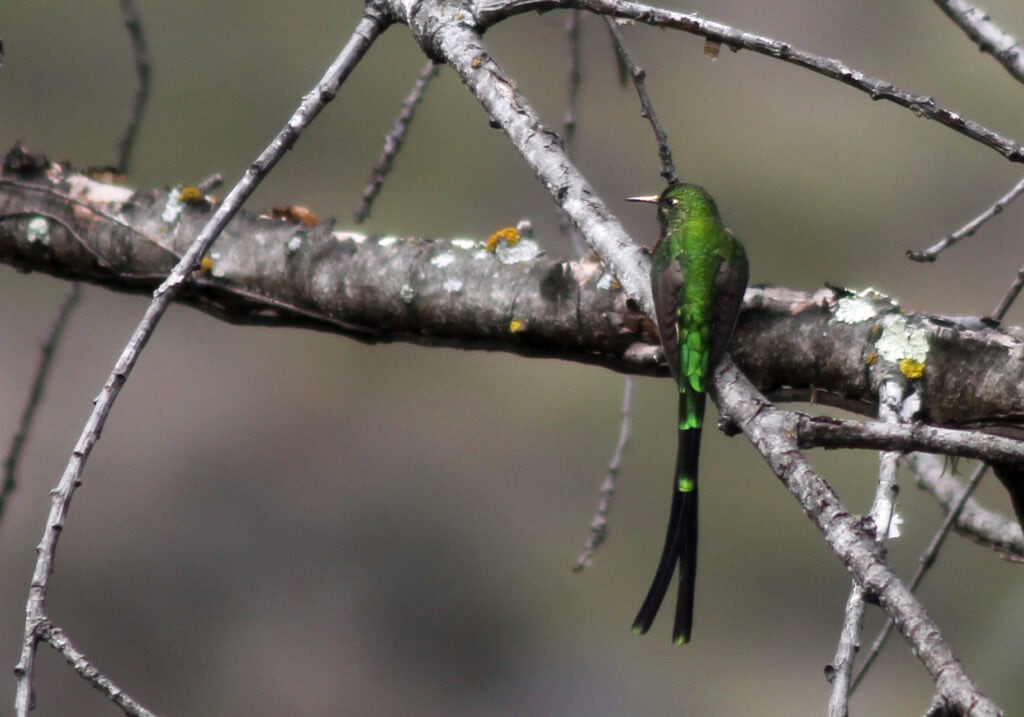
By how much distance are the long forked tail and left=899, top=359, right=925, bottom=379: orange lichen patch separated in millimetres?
355

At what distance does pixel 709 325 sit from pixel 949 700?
107cm

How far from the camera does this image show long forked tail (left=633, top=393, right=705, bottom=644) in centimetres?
166

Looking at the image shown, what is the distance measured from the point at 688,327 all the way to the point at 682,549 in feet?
1.23

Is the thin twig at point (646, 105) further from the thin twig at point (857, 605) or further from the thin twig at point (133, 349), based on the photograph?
the thin twig at point (857, 605)

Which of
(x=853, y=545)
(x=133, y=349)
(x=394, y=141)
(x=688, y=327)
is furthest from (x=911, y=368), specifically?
(x=133, y=349)

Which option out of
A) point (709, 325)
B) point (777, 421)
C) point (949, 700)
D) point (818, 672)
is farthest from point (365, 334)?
point (818, 672)

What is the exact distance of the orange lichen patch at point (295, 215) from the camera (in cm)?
252

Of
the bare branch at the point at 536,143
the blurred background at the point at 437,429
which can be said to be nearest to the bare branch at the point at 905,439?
the bare branch at the point at 536,143

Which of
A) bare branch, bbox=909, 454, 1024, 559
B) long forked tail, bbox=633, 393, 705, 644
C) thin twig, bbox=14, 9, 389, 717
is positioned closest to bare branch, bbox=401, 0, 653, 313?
thin twig, bbox=14, 9, 389, 717

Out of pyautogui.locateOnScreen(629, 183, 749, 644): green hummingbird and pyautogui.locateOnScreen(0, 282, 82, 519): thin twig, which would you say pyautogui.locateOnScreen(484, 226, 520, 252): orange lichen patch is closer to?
pyautogui.locateOnScreen(629, 183, 749, 644): green hummingbird

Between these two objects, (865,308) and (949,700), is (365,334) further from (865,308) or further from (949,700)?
(949,700)

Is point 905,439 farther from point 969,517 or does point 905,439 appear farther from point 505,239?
point 969,517

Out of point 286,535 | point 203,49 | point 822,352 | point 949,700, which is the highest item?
point 203,49

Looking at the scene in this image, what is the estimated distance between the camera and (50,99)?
8.45 metres
